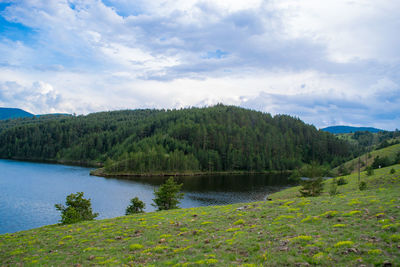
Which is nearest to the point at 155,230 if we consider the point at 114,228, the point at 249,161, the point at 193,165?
the point at 114,228

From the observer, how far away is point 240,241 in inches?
712

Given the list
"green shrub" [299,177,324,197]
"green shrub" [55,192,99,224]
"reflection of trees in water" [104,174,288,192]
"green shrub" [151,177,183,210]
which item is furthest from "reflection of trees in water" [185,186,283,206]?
"green shrub" [55,192,99,224]

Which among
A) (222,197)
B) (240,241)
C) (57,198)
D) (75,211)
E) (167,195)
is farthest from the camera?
(222,197)

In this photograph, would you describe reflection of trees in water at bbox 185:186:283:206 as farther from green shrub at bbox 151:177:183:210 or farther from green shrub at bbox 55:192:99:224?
green shrub at bbox 55:192:99:224

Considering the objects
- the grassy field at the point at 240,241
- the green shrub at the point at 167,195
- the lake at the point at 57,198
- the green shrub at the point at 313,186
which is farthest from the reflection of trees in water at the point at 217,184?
the grassy field at the point at 240,241

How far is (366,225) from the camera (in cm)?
1789

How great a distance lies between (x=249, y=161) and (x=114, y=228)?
513 ft

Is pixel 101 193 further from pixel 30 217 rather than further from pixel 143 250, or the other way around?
pixel 143 250

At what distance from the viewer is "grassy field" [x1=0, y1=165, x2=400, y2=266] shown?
14.1 meters

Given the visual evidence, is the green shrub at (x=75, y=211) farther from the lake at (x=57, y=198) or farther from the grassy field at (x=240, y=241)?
the lake at (x=57, y=198)

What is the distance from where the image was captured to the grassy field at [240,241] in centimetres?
1415

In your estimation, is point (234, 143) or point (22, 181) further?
point (234, 143)

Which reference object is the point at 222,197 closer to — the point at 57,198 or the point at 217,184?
the point at 217,184

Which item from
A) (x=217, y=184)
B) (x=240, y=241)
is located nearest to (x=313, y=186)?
(x=240, y=241)
